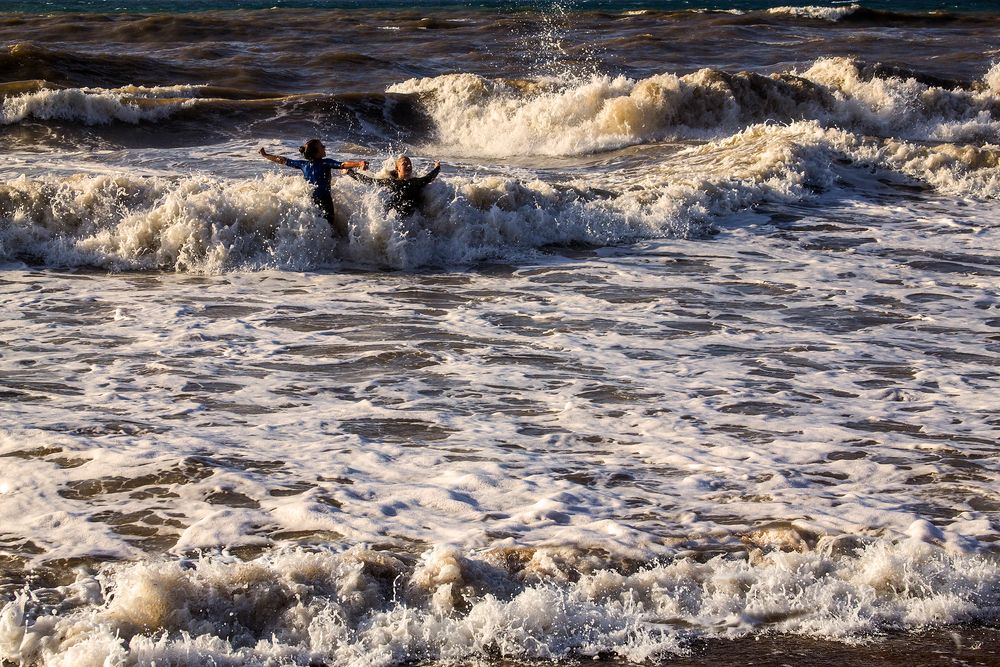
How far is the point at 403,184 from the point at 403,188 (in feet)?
0.15

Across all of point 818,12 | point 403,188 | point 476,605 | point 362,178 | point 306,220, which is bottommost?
point 476,605

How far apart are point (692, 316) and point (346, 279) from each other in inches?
139

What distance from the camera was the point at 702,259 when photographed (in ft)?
39.8

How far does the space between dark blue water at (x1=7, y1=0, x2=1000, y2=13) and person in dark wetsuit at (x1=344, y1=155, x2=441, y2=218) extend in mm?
36507

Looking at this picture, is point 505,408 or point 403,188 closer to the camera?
point 505,408

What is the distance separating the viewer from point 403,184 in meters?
12.6

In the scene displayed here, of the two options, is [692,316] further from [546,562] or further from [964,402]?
[546,562]

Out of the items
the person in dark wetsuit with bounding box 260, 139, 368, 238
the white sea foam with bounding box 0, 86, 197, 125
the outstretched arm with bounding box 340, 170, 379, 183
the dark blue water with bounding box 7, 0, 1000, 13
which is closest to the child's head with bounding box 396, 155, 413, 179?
the outstretched arm with bounding box 340, 170, 379, 183

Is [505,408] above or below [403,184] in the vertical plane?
below

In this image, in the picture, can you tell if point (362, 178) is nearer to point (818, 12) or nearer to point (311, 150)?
point (311, 150)

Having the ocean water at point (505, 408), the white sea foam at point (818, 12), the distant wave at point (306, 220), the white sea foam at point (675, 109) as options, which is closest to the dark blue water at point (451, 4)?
the white sea foam at point (818, 12)

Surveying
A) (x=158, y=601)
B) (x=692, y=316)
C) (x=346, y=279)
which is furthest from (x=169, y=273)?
(x=158, y=601)

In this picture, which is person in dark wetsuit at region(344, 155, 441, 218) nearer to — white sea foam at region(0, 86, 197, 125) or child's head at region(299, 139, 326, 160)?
child's head at region(299, 139, 326, 160)

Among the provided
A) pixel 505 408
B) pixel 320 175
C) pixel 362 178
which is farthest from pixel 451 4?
pixel 505 408
